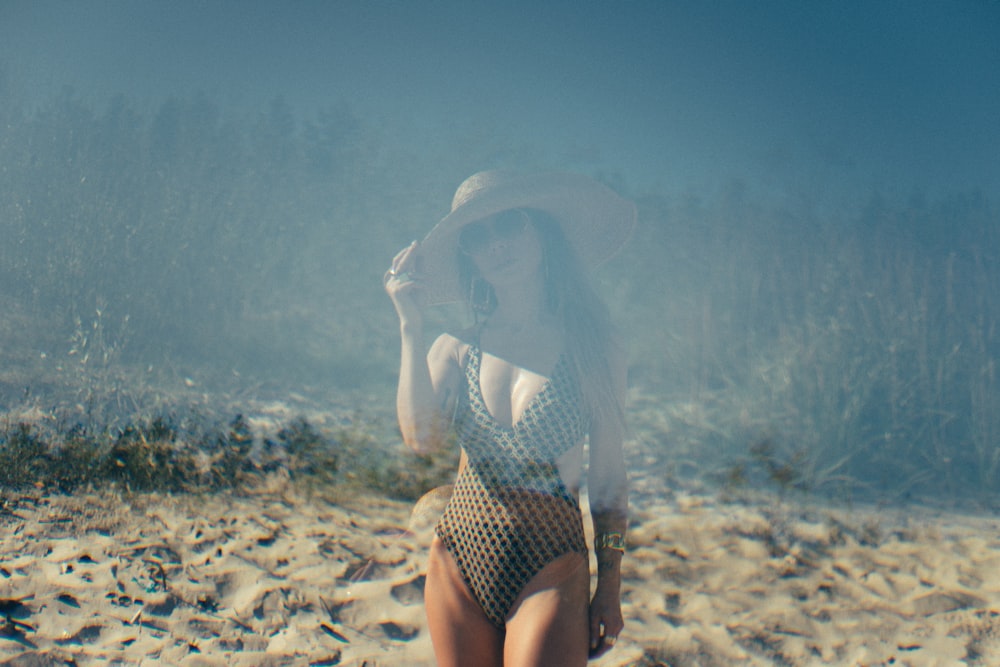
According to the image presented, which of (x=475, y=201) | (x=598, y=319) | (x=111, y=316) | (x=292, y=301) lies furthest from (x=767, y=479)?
(x=111, y=316)

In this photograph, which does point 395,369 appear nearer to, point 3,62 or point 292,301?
point 292,301

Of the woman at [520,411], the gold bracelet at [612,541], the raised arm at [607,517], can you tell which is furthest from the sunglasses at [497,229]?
the gold bracelet at [612,541]

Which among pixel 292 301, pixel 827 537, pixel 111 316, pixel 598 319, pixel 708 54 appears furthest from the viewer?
pixel 827 537

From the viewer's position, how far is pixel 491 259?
179cm

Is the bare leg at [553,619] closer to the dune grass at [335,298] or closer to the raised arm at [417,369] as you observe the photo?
the raised arm at [417,369]

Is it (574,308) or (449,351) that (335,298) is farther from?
(574,308)

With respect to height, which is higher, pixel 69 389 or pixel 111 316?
pixel 111 316

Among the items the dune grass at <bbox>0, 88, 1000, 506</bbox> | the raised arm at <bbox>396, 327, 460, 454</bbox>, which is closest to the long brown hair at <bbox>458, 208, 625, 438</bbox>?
the raised arm at <bbox>396, 327, 460, 454</bbox>

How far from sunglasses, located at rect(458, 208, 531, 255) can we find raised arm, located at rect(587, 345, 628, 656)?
1.94 ft

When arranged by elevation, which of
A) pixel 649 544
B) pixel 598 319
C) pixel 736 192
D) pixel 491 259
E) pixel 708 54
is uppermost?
pixel 708 54

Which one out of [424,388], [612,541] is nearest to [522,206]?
[424,388]

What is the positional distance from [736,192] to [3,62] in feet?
10.9

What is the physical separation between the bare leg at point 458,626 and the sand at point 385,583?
0.72 metres

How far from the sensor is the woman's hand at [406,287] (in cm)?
167
